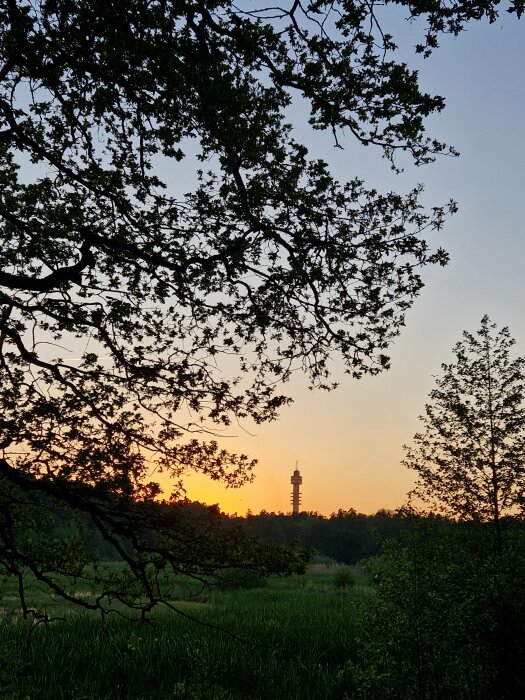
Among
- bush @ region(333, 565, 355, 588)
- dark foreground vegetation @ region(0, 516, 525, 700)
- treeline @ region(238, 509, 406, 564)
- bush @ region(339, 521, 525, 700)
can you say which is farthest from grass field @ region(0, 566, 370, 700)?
treeline @ region(238, 509, 406, 564)

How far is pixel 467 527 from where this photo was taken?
1405 centimetres

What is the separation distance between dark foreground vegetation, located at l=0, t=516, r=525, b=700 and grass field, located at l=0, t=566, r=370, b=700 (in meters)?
0.03

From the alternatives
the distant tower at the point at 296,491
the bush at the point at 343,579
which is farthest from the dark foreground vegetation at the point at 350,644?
the distant tower at the point at 296,491

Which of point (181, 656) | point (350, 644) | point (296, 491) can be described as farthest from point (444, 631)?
point (296, 491)

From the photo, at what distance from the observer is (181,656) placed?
11.6m

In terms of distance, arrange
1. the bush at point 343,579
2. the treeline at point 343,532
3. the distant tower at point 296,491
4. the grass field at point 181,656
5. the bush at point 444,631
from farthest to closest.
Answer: the distant tower at point 296,491 < the treeline at point 343,532 < the bush at point 343,579 < the grass field at point 181,656 < the bush at point 444,631

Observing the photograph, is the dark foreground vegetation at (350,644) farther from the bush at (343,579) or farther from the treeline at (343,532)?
the treeline at (343,532)

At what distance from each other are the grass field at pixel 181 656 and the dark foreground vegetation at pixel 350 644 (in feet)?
0.11

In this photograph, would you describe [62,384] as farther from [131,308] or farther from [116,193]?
[116,193]

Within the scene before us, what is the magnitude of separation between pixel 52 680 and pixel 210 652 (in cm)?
357

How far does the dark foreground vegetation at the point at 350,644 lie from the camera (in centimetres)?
740

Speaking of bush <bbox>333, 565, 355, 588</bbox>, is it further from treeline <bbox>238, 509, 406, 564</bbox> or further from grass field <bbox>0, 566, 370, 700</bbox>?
treeline <bbox>238, 509, 406, 564</bbox>

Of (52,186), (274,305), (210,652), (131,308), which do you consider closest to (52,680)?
(210,652)

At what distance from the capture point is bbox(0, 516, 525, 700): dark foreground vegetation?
291 inches
